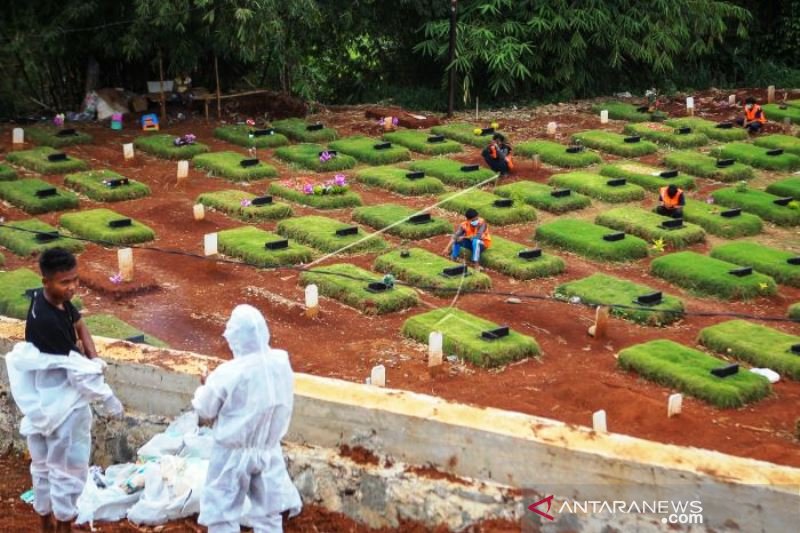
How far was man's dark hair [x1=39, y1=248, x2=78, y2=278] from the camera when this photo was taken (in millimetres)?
5414

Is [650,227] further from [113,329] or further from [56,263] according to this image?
[56,263]


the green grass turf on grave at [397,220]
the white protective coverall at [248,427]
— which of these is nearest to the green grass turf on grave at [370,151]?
the green grass turf on grave at [397,220]

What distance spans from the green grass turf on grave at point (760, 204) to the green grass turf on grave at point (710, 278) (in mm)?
2248

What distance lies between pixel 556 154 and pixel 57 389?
1221 cm

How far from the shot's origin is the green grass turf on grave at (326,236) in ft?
41.9

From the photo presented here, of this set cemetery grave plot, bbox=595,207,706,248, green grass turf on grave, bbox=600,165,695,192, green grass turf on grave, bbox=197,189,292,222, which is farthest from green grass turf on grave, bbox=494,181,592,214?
green grass turf on grave, bbox=197,189,292,222

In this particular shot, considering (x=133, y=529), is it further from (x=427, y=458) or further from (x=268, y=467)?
(x=427, y=458)

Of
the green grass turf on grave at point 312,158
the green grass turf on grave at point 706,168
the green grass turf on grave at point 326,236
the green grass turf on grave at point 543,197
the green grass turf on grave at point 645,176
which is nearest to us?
the green grass turf on grave at point 326,236

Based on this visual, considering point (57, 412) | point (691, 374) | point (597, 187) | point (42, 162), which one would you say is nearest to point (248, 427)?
point (57, 412)

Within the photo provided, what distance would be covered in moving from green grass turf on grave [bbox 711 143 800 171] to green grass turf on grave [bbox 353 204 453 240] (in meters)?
5.60

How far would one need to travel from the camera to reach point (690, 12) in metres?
21.4

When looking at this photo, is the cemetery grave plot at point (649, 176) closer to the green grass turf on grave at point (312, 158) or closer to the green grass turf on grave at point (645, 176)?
the green grass turf on grave at point (645, 176)

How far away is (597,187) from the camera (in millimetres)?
15305

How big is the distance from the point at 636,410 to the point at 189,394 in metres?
3.85
